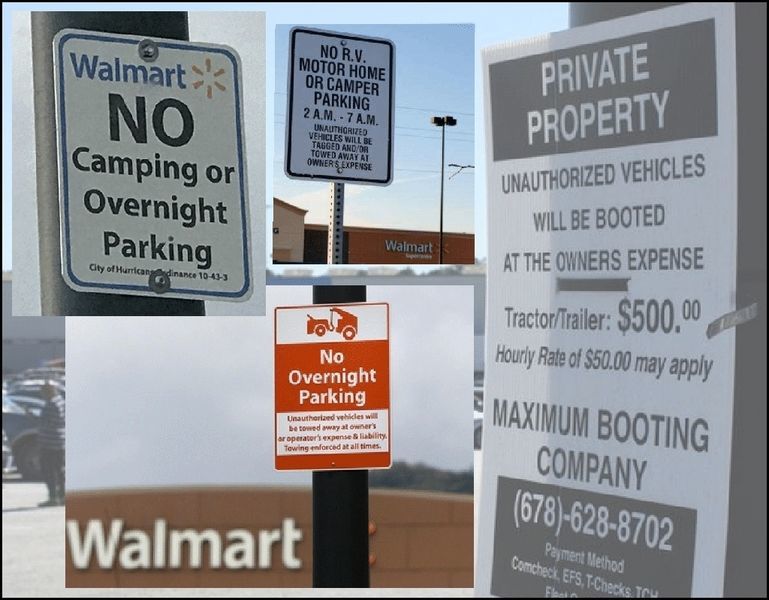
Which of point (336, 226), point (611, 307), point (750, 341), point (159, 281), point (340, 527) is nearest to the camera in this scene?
point (750, 341)

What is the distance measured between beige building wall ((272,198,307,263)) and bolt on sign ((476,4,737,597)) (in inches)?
39.8

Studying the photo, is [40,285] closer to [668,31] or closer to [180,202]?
[180,202]

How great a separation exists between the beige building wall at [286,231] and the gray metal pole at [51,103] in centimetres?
63

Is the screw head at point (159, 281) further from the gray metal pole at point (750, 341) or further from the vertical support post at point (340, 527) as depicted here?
the gray metal pole at point (750, 341)

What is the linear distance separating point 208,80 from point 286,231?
1.94 ft

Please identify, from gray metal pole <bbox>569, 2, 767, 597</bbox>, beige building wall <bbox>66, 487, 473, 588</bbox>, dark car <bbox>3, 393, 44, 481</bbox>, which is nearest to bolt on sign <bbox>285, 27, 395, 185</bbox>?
beige building wall <bbox>66, 487, 473, 588</bbox>

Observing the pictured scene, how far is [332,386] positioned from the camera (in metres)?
4.73

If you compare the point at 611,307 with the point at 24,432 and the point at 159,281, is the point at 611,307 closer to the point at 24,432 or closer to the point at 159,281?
the point at 159,281

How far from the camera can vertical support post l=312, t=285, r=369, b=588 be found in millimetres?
4770

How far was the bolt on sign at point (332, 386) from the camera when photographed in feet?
15.5

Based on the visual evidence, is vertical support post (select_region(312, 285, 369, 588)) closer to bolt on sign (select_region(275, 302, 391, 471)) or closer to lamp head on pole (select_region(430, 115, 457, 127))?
bolt on sign (select_region(275, 302, 391, 471))

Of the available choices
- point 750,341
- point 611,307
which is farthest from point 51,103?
point 750,341

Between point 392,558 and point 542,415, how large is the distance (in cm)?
147

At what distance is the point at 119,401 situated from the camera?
488 cm
